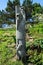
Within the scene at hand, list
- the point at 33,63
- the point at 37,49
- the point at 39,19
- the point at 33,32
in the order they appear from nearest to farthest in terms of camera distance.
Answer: the point at 33,63 → the point at 37,49 → the point at 33,32 → the point at 39,19

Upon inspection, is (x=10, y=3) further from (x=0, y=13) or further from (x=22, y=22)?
(x=22, y=22)

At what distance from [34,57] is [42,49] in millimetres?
416

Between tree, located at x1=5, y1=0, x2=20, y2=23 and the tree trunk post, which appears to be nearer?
the tree trunk post

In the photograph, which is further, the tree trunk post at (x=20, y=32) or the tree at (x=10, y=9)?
the tree at (x=10, y=9)

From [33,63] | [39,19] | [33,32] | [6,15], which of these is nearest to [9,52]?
[33,63]

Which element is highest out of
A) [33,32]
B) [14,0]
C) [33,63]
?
[14,0]

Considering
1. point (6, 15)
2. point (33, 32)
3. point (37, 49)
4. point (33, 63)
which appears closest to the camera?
point (33, 63)

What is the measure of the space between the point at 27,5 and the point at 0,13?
10.3ft

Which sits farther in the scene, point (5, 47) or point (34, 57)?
point (5, 47)

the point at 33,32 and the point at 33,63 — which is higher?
the point at 33,32

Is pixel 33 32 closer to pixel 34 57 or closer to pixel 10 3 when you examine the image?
pixel 34 57

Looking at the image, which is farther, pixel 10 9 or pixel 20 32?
pixel 10 9

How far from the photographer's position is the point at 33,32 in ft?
29.8

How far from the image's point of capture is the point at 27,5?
2586cm
